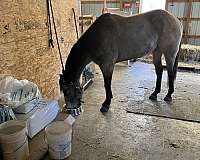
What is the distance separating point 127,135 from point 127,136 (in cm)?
2

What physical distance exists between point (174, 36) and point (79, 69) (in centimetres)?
166

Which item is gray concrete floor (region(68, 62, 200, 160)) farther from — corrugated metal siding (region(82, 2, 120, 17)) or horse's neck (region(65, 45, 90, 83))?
corrugated metal siding (region(82, 2, 120, 17))

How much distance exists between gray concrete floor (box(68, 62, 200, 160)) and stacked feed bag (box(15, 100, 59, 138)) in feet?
1.24

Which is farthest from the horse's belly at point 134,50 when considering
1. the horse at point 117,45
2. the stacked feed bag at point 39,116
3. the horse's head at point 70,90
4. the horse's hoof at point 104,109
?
the stacked feed bag at point 39,116

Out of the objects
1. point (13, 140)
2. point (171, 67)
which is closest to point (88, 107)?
point (171, 67)

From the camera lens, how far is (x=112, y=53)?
3.12 meters

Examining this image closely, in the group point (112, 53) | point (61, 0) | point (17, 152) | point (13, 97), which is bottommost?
point (17, 152)

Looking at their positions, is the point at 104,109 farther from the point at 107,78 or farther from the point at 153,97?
the point at 153,97

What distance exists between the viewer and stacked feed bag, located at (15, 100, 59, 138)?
7.85ft

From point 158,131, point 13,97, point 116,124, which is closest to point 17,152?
point 13,97

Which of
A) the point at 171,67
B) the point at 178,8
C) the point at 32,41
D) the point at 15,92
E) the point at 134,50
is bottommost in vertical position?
the point at 171,67

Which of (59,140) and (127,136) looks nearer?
(59,140)

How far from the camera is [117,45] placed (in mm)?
3191

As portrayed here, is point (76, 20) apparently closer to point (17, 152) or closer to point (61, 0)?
point (61, 0)
